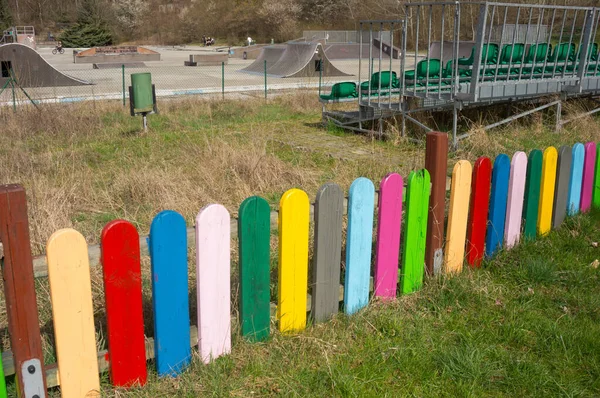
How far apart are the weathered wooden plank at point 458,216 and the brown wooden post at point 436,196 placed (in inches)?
2.2

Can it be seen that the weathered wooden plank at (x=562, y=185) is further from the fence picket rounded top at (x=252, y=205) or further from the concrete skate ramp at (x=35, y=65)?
the concrete skate ramp at (x=35, y=65)

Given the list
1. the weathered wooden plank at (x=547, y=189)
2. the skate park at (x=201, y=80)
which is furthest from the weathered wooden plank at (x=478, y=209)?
the skate park at (x=201, y=80)

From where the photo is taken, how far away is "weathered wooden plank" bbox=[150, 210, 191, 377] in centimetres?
247

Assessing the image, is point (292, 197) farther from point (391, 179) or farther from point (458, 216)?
point (458, 216)

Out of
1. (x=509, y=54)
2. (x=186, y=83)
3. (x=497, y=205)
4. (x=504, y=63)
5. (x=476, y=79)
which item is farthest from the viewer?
(x=186, y=83)

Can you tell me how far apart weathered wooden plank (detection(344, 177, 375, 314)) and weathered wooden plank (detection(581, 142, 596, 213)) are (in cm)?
216

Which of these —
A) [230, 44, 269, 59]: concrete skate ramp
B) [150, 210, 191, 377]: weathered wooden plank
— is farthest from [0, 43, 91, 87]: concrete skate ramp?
[230, 44, 269, 59]: concrete skate ramp

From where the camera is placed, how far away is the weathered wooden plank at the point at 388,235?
322cm

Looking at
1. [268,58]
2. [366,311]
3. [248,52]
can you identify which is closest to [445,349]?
[366,311]

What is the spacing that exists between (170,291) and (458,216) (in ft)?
5.99

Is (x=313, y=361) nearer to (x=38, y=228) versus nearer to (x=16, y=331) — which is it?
(x=16, y=331)

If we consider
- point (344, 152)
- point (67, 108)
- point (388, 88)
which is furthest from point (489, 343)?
point (67, 108)

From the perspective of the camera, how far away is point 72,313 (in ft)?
7.65

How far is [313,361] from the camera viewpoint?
286 centimetres
